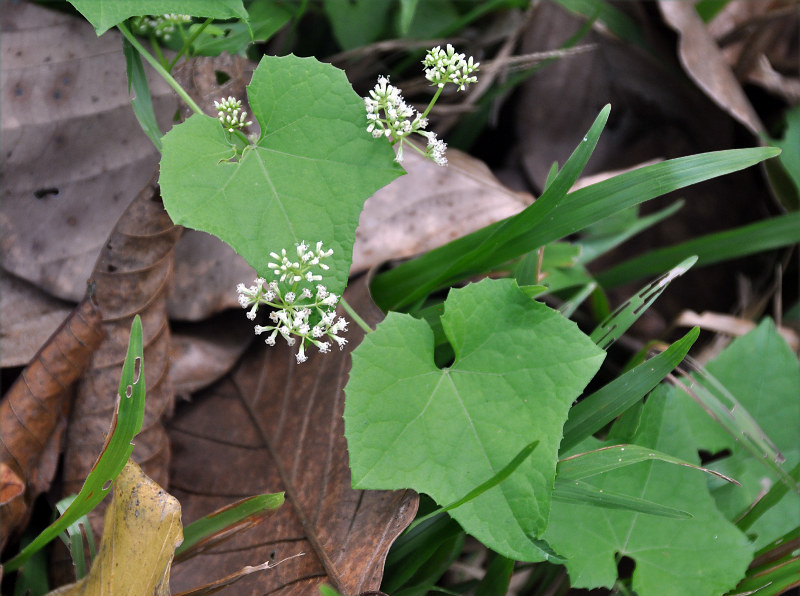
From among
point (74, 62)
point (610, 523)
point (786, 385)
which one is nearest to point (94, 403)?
point (74, 62)

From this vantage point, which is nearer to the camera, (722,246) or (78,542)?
(78,542)

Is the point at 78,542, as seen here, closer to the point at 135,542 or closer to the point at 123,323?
the point at 135,542

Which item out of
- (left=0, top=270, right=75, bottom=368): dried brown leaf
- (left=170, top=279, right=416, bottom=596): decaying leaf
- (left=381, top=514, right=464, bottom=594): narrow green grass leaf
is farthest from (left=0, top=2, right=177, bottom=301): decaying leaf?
(left=381, top=514, right=464, bottom=594): narrow green grass leaf

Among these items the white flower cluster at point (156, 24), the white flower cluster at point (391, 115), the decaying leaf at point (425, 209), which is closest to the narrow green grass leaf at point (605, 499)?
the white flower cluster at point (391, 115)

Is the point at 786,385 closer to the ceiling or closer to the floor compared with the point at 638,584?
closer to the ceiling

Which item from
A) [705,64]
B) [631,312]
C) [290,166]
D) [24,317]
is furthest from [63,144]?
[705,64]

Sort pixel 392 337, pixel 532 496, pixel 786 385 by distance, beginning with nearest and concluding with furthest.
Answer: pixel 532 496, pixel 392 337, pixel 786 385

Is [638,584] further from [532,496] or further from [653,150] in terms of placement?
[653,150]
